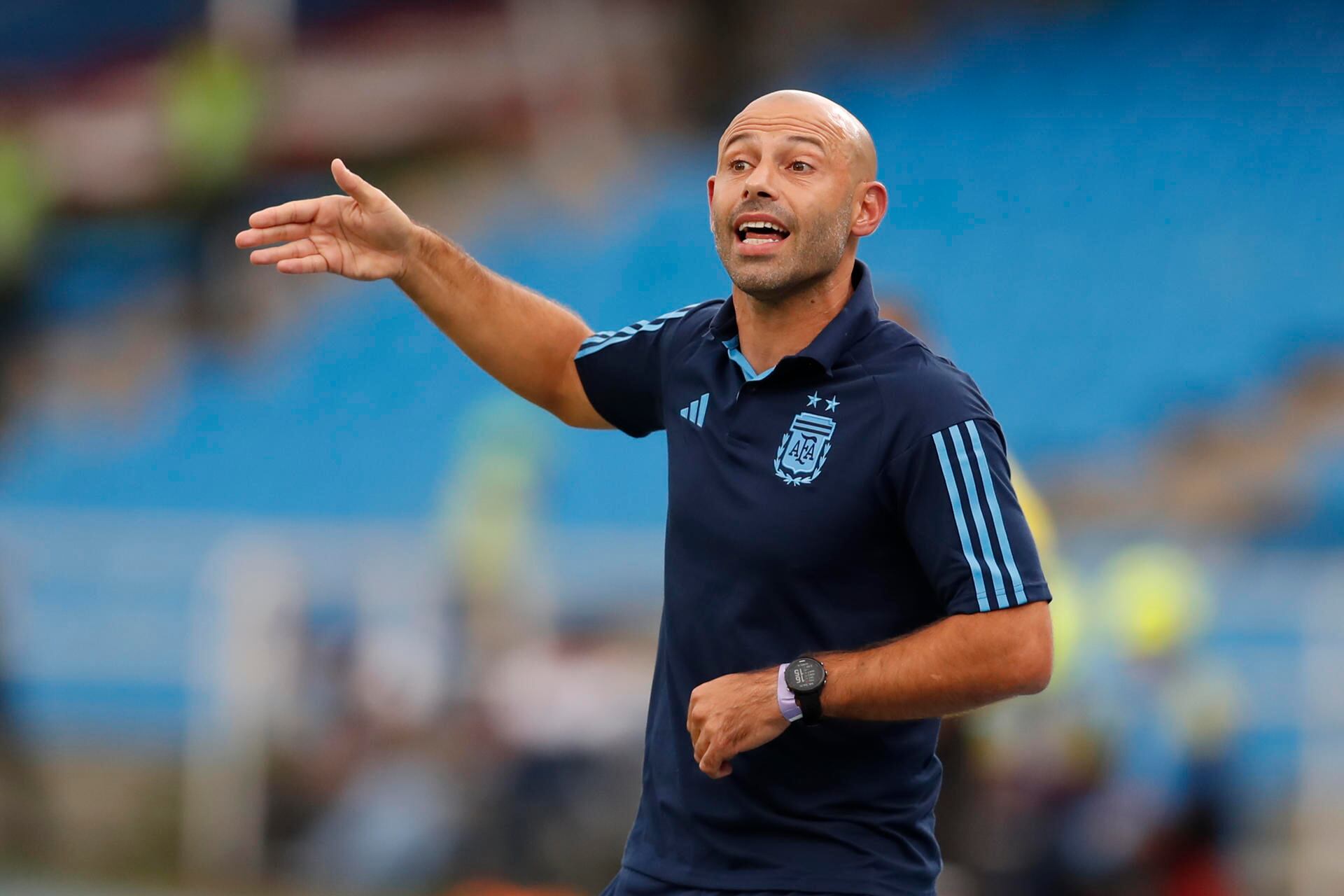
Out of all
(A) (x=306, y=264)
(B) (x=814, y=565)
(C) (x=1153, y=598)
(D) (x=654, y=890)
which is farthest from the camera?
(C) (x=1153, y=598)

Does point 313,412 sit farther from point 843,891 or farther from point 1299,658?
point 843,891

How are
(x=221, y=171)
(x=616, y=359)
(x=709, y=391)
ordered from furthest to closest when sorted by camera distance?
(x=221, y=171) → (x=616, y=359) → (x=709, y=391)

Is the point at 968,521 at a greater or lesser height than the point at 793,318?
lesser

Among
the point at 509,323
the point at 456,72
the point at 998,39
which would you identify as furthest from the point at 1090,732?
the point at 456,72

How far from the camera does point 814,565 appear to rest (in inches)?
129

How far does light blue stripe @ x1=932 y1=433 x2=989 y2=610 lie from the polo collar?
1.09 ft

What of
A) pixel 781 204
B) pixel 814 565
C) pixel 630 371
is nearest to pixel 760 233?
pixel 781 204

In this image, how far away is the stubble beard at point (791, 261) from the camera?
3461 mm

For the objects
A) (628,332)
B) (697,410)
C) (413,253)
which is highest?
(413,253)

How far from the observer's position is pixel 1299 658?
9180 mm

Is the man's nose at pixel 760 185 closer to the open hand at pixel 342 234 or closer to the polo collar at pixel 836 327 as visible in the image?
the polo collar at pixel 836 327

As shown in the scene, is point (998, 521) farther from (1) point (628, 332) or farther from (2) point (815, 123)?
(1) point (628, 332)

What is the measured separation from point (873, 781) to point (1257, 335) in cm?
1020

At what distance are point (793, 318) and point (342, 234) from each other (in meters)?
1.12
